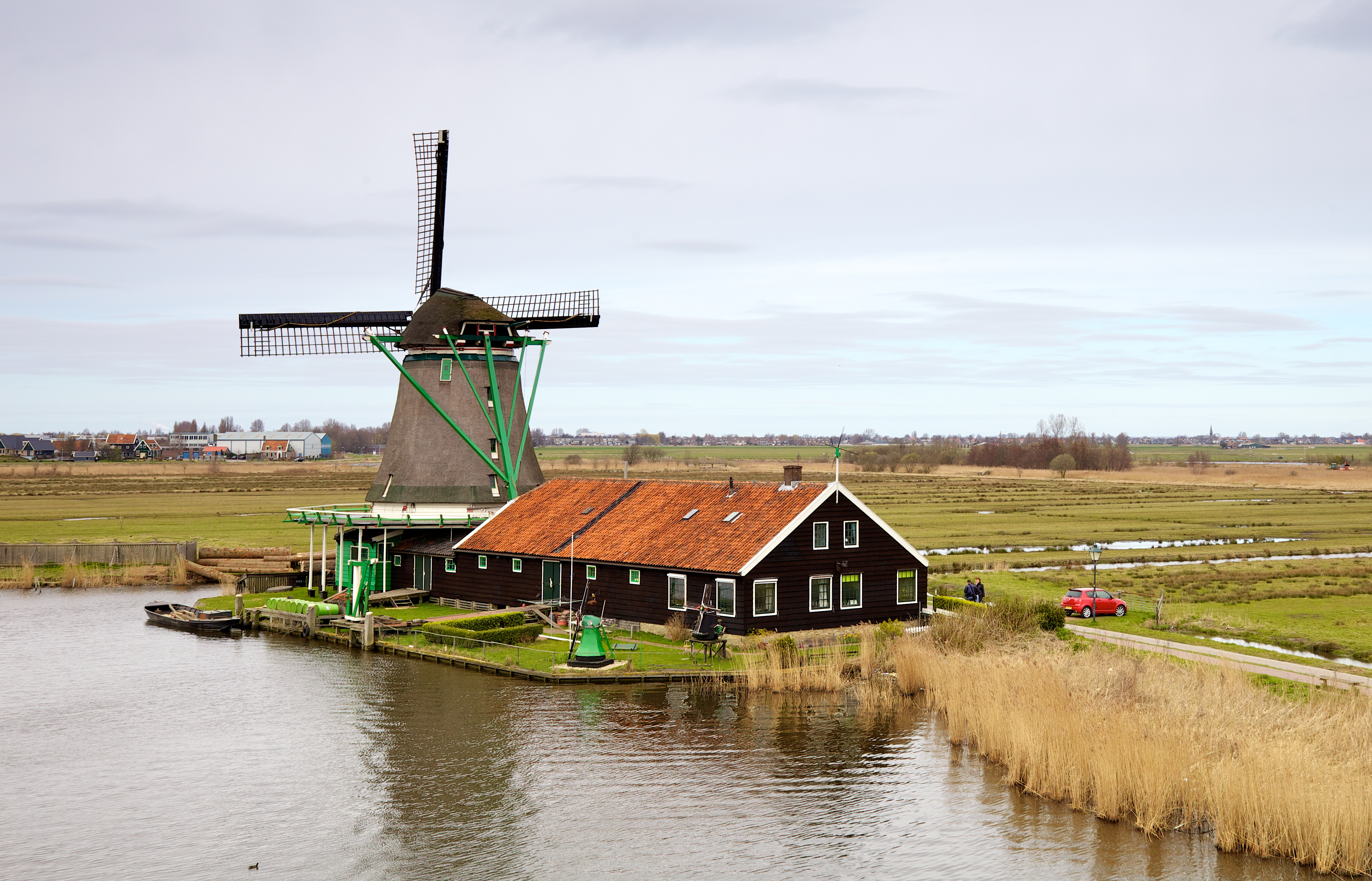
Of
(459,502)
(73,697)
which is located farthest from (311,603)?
(73,697)

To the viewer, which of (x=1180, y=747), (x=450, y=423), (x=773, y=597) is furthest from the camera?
(x=450, y=423)

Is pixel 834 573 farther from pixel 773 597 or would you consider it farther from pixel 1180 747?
pixel 1180 747

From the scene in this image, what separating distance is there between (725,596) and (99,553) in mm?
38960

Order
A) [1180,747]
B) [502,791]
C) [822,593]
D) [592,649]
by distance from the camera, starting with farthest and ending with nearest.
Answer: [822,593] < [592,649] < [502,791] < [1180,747]

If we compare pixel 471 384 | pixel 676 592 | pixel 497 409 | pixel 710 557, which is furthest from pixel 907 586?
pixel 471 384

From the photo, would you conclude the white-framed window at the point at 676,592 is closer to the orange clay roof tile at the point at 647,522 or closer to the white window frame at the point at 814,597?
the orange clay roof tile at the point at 647,522

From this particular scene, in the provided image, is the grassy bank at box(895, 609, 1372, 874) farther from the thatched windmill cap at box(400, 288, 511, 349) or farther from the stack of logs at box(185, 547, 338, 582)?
the stack of logs at box(185, 547, 338, 582)

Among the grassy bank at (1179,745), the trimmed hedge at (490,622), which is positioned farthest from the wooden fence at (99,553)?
the grassy bank at (1179,745)

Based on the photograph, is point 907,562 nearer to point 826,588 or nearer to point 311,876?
point 826,588

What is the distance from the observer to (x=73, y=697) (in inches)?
1276

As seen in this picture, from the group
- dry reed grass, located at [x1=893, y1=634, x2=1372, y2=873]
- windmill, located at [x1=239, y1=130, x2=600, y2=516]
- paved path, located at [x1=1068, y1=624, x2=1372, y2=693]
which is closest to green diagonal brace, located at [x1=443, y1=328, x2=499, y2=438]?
windmill, located at [x1=239, y1=130, x2=600, y2=516]

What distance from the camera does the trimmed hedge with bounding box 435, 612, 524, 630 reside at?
128 ft

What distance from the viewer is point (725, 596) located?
36312 millimetres

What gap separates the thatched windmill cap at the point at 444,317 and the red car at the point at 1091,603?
2624cm
